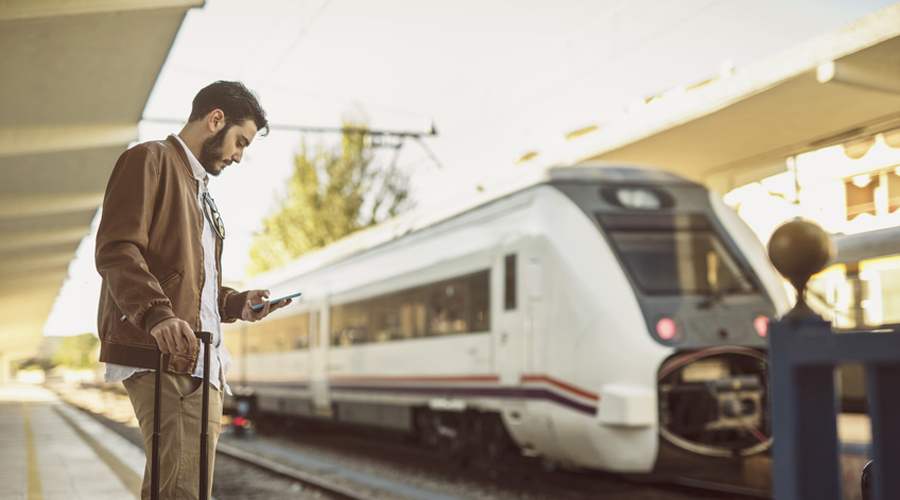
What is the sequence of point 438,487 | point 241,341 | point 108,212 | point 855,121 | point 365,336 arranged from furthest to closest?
point 241,341, point 855,121, point 365,336, point 438,487, point 108,212

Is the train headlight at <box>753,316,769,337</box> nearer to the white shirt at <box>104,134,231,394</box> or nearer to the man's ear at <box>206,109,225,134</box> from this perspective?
the white shirt at <box>104,134,231,394</box>

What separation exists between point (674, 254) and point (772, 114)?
19.5ft

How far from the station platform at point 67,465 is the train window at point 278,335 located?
3123 mm

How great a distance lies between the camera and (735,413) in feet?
24.5

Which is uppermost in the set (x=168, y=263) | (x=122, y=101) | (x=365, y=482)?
(x=122, y=101)

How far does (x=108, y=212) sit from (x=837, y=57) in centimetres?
1035

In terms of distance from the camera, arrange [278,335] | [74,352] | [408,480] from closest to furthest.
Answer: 1. [408,480]
2. [278,335]
3. [74,352]

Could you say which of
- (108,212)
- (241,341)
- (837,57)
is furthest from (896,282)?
(108,212)

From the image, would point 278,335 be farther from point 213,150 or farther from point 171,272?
point 171,272

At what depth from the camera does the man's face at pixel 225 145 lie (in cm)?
259

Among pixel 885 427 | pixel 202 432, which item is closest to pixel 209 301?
pixel 202 432

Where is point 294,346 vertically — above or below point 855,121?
below

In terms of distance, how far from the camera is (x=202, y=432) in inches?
94.4

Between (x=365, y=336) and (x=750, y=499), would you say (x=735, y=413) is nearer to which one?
(x=750, y=499)
